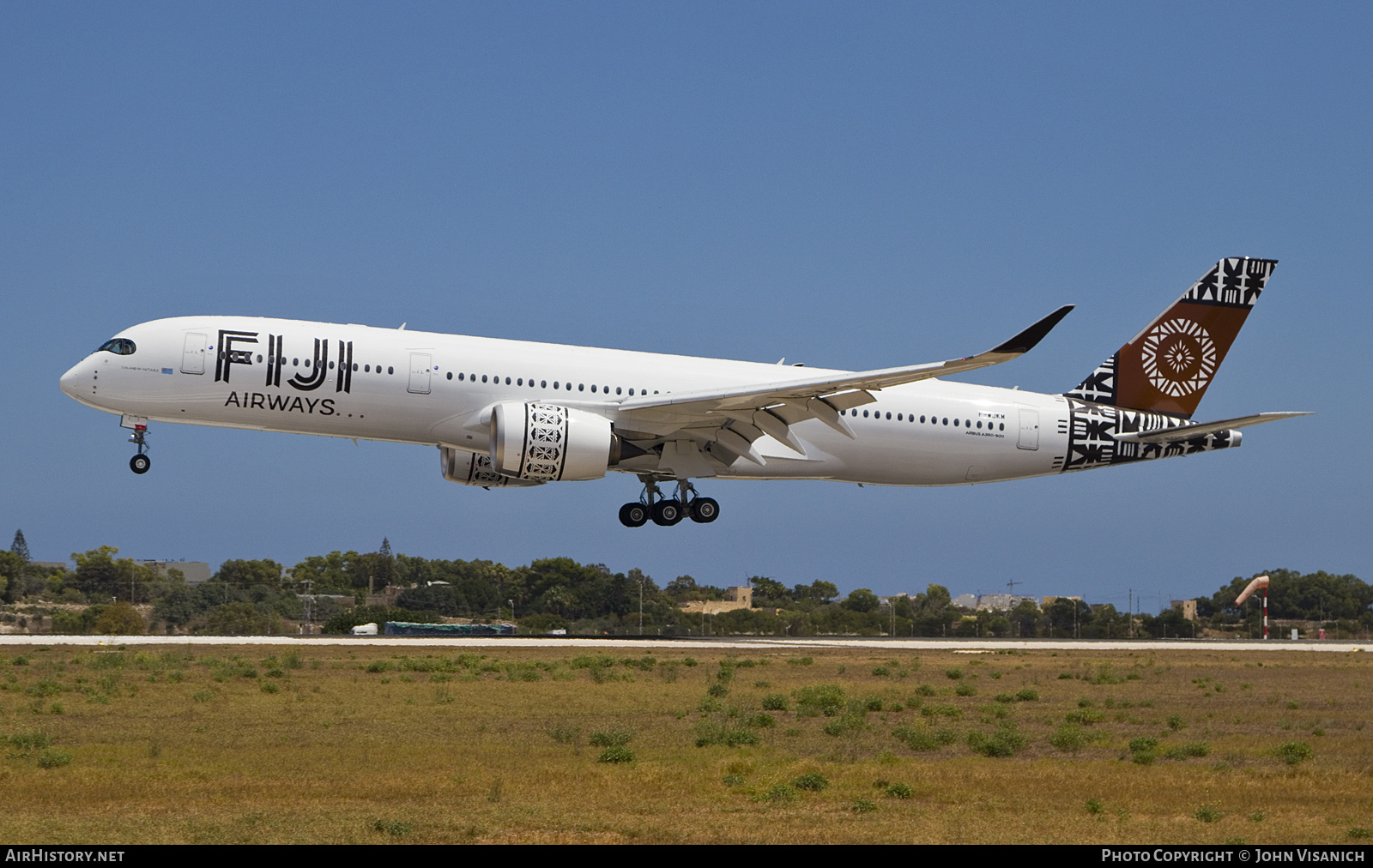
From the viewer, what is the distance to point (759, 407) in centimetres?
3400

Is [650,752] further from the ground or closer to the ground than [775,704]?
closer to the ground

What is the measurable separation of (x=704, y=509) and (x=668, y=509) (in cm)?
97

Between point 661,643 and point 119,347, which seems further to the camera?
point 661,643

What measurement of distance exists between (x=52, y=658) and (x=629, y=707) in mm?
13427

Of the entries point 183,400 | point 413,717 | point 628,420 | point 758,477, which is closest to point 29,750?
point 413,717

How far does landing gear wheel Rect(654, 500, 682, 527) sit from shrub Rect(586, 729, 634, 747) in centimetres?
1811

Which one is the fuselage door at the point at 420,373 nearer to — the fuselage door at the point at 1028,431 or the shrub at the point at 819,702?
the shrub at the point at 819,702

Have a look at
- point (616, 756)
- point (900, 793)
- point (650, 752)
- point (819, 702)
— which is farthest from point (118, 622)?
point (900, 793)

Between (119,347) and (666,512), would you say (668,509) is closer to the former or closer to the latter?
(666,512)

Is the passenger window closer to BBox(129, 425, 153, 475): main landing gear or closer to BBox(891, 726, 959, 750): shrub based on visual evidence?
BBox(129, 425, 153, 475): main landing gear

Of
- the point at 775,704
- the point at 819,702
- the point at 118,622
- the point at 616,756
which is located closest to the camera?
the point at 616,756

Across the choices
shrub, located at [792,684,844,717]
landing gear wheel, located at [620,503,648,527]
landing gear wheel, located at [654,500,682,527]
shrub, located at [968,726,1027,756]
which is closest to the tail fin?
landing gear wheel, located at [654,500,682,527]

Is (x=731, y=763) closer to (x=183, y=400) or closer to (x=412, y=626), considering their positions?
(x=183, y=400)

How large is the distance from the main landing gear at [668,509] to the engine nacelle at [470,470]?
9.96 feet
